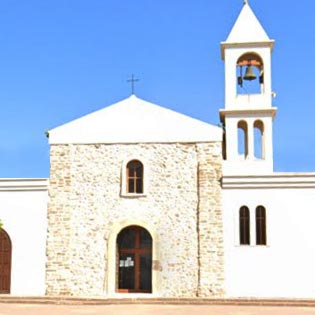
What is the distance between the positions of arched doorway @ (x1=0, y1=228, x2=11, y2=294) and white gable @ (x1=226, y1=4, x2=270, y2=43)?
39.2 feet

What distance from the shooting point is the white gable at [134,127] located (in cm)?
2212

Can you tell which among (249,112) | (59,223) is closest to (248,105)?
(249,112)

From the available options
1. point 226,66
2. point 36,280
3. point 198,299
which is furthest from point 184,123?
point 36,280

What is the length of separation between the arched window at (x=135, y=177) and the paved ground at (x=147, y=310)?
4387mm

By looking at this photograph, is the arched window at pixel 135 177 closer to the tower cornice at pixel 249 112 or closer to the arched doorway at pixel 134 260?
the arched doorway at pixel 134 260

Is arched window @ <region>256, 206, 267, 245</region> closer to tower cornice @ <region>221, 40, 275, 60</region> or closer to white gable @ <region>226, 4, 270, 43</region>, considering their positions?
tower cornice @ <region>221, 40, 275, 60</region>

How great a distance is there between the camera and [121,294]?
21.5 m

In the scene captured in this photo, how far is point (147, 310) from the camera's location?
60.1 feet

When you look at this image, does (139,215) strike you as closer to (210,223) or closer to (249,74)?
(210,223)

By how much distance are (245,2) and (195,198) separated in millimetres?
10642

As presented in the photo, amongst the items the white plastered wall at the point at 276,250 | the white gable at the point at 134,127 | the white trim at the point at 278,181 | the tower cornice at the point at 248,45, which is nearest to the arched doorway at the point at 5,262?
the white gable at the point at 134,127

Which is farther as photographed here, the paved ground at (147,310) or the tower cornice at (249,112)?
the tower cornice at (249,112)

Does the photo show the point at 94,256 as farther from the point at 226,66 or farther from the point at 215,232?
the point at 226,66

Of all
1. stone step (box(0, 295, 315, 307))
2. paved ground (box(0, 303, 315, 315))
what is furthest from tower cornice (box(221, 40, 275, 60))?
paved ground (box(0, 303, 315, 315))
